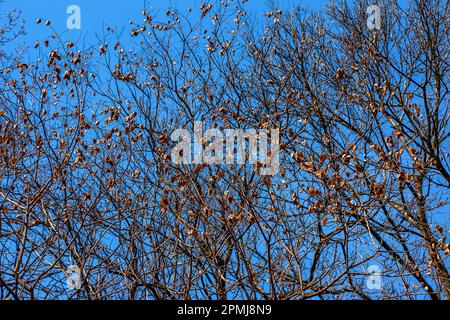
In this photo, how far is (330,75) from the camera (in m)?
9.41

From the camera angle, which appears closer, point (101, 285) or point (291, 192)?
point (101, 285)

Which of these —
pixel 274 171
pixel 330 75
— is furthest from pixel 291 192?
pixel 330 75

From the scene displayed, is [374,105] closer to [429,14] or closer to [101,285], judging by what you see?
[429,14]

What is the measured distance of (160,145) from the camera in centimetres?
694

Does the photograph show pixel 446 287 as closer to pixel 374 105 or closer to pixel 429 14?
pixel 374 105
